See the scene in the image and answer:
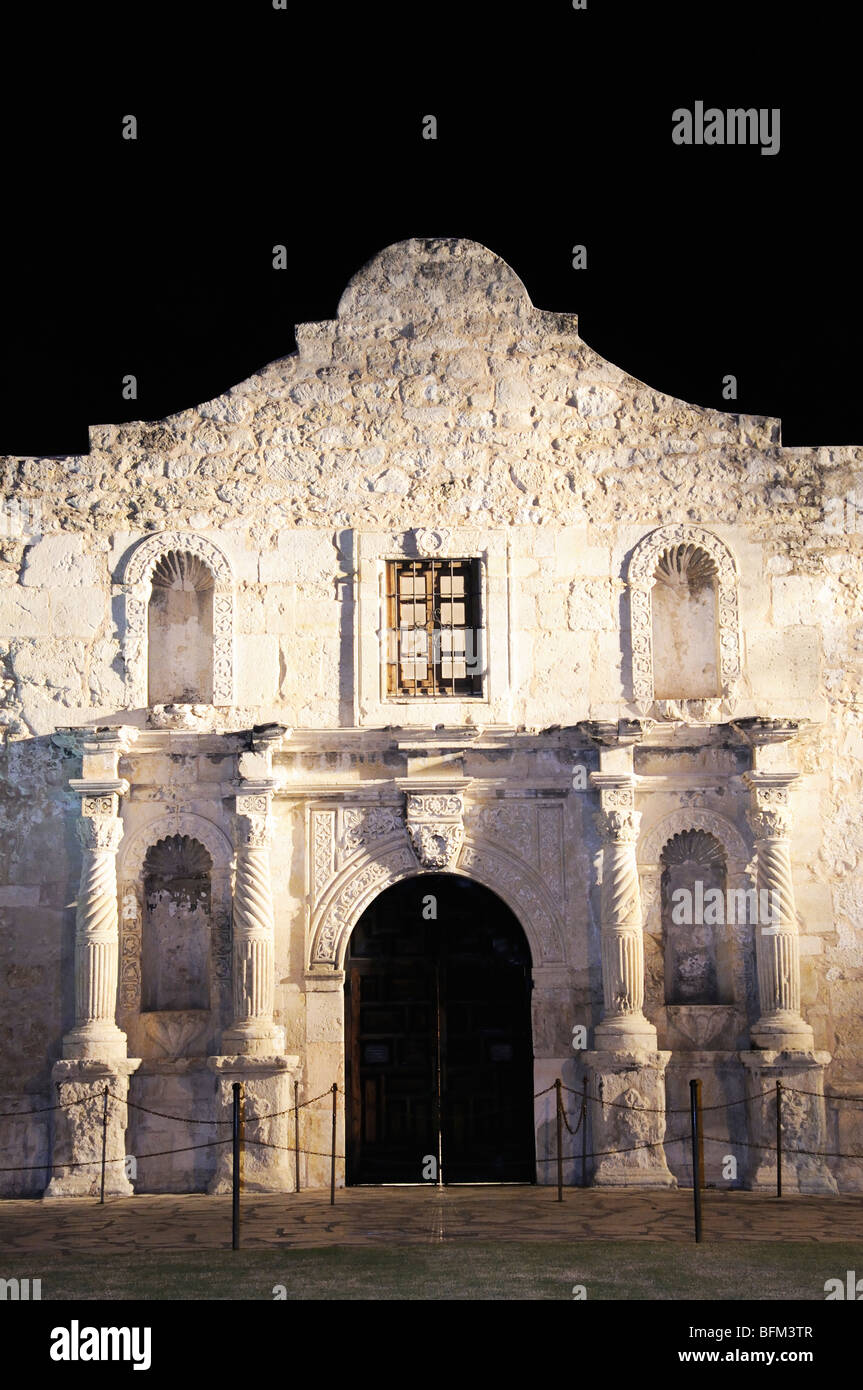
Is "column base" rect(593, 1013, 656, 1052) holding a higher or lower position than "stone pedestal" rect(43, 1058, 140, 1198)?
higher

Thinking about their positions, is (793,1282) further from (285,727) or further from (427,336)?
(427,336)

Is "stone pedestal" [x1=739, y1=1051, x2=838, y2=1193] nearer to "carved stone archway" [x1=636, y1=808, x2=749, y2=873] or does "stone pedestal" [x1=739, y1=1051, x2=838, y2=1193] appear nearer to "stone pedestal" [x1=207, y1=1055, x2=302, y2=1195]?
"carved stone archway" [x1=636, y1=808, x2=749, y2=873]

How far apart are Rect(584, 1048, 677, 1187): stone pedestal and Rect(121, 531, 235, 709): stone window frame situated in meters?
4.64

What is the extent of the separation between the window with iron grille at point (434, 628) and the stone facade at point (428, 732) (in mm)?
174

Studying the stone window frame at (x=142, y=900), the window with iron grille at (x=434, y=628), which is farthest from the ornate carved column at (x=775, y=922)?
the stone window frame at (x=142, y=900)

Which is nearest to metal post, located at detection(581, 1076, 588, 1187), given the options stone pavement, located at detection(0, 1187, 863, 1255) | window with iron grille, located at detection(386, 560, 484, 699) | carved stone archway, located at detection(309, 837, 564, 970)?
stone pavement, located at detection(0, 1187, 863, 1255)

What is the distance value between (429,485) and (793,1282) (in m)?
8.13

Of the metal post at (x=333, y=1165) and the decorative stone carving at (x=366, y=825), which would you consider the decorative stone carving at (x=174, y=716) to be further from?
the metal post at (x=333, y=1165)

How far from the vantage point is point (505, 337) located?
16484 millimetres

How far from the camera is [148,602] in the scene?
53.2 ft

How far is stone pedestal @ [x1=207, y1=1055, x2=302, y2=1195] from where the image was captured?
14.9 meters

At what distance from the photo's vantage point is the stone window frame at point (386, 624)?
52.0ft

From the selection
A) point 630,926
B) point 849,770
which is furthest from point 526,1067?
point 849,770

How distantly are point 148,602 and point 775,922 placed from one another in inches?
245
